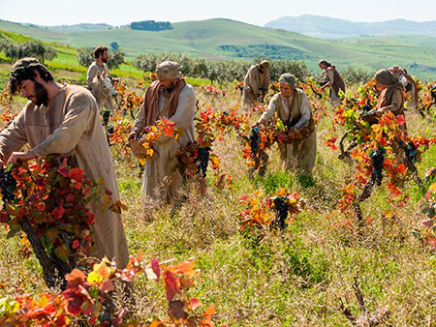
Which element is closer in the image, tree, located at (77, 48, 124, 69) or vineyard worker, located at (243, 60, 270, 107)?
vineyard worker, located at (243, 60, 270, 107)

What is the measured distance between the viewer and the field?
335cm

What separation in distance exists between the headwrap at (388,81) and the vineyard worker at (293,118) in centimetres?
111

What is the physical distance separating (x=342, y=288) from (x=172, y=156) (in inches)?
112

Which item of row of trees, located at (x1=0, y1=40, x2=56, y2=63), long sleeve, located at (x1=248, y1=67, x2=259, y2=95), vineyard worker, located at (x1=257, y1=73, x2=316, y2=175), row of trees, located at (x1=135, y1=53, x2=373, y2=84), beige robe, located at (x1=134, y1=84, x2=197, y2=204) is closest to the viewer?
beige robe, located at (x1=134, y1=84, x2=197, y2=204)

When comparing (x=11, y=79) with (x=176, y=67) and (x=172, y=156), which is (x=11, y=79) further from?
(x=172, y=156)

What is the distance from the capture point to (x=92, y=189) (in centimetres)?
330

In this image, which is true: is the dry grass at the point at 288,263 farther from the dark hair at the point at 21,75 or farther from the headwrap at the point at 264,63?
the headwrap at the point at 264,63

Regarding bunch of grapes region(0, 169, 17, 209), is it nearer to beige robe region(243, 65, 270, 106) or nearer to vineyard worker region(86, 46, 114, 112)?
vineyard worker region(86, 46, 114, 112)

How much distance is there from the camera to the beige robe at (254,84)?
40.7ft

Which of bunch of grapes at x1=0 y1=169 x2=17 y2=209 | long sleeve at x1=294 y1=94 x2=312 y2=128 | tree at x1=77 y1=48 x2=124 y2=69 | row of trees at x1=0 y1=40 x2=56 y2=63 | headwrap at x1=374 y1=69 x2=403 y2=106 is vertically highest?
row of trees at x1=0 y1=40 x2=56 y2=63

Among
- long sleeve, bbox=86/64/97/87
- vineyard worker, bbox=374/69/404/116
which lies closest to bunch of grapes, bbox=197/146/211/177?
vineyard worker, bbox=374/69/404/116

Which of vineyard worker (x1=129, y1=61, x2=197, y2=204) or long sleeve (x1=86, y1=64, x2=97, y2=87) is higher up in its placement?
long sleeve (x1=86, y1=64, x2=97, y2=87)

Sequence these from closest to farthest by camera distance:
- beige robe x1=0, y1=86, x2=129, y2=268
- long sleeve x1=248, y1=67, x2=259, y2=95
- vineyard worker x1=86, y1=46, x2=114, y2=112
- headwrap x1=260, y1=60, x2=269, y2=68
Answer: beige robe x1=0, y1=86, x2=129, y2=268 < vineyard worker x1=86, y1=46, x2=114, y2=112 < headwrap x1=260, y1=60, x2=269, y2=68 < long sleeve x1=248, y1=67, x2=259, y2=95

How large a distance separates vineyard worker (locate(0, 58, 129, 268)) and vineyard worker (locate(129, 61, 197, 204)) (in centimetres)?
160
